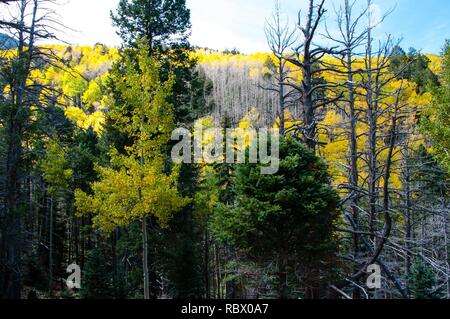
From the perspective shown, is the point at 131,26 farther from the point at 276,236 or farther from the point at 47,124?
the point at 276,236

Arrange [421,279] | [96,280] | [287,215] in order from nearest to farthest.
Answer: [287,215] < [96,280] < [421,279]

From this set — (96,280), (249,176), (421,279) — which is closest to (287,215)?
(249,176)

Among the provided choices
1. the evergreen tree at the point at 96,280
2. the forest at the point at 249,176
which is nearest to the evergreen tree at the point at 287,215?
the forest at the point at 249,176

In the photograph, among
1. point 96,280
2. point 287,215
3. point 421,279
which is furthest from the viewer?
point 421,279

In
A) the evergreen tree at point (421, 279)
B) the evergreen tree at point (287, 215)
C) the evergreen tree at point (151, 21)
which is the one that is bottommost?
the evergreen tree at point (421, 279)

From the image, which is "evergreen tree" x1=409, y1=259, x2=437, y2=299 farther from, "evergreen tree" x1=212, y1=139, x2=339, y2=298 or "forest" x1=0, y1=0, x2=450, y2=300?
"evergreen tree" x1=212, y1=139, x2=339, y2=298

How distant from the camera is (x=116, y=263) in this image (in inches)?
900

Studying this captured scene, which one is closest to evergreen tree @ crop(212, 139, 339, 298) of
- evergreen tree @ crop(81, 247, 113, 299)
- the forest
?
the forest

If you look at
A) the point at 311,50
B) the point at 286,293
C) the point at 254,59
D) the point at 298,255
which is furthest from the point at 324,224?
the point at 254,59

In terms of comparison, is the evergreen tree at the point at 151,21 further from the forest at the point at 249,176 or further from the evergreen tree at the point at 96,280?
the evergreen tree at the point at 96,280

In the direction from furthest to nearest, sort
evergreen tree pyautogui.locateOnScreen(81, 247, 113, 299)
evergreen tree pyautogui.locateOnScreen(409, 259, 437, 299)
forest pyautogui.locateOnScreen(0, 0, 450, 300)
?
evergreen tree pyautogui.locateOnScreen(81, 247, 113, 299) < evergreen tree pyautogui.locateOnScreen(409, 259, 437, 299) < forest pyautogui.locateOnScreen(0, 0, 450, 300)

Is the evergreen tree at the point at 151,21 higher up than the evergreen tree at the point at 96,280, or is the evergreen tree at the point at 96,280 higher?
the evergreen tree at the point at 151,21

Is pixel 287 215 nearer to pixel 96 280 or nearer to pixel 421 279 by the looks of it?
pixel 96 280

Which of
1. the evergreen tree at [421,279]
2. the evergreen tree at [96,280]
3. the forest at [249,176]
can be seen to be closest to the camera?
the forest at [249,176]
